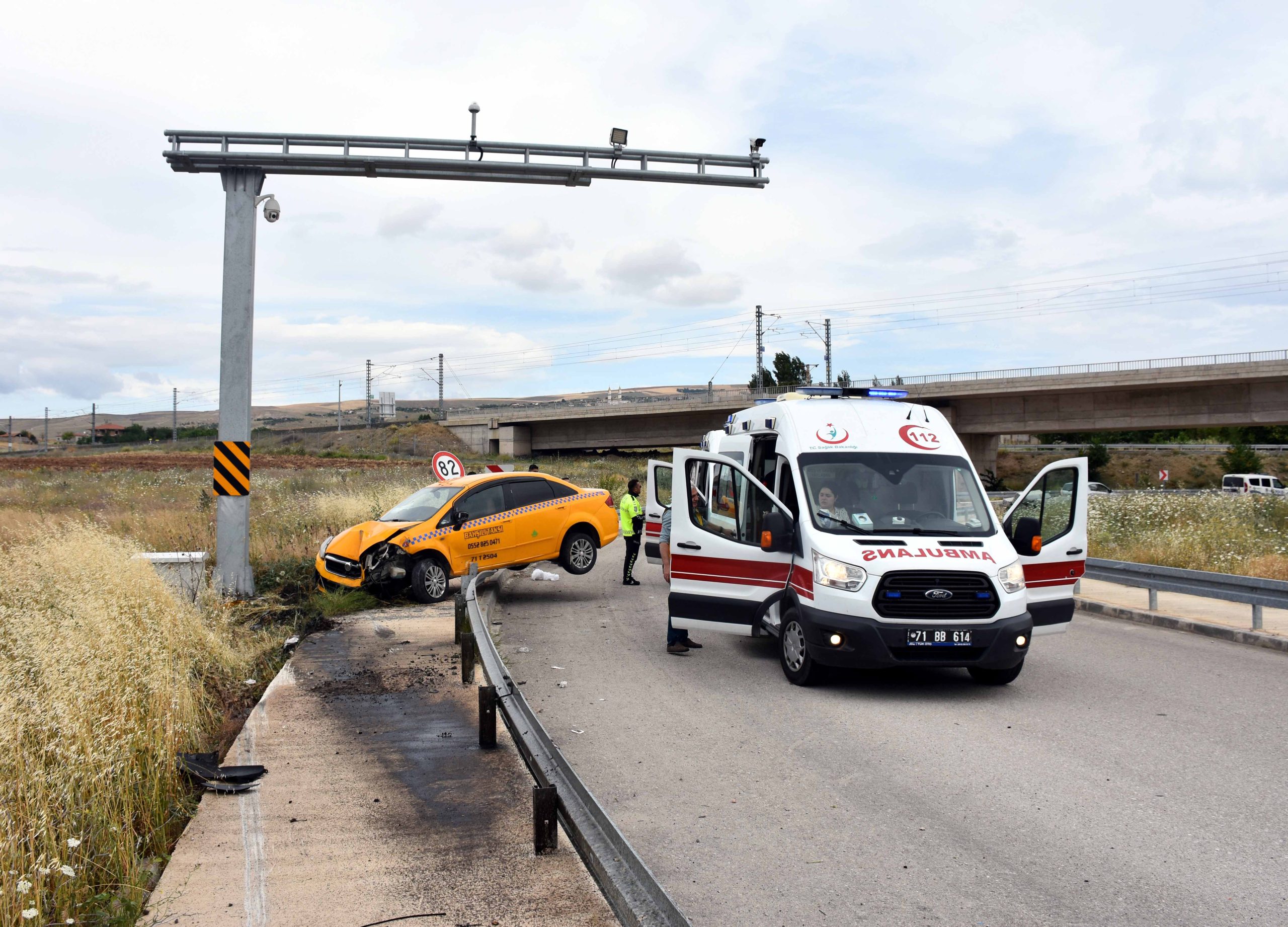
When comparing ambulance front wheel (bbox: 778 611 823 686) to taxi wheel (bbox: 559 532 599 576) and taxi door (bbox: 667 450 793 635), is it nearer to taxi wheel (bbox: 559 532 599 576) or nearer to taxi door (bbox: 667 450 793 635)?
taxi door (bbox: 667 450 793 635)

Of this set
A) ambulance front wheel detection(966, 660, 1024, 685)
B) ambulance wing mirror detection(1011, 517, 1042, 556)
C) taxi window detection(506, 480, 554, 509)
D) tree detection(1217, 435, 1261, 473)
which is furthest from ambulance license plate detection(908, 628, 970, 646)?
tree detection(1217, 435, 1261, 473)

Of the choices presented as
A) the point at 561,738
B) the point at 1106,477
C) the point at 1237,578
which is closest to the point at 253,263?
the point at 561,738

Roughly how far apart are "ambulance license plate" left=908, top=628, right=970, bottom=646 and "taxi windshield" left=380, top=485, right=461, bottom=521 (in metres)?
7.78

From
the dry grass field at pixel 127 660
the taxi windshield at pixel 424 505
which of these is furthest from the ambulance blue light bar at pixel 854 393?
the dry grass field at pixel 127 660

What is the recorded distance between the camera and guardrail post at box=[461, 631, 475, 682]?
844 centimetres

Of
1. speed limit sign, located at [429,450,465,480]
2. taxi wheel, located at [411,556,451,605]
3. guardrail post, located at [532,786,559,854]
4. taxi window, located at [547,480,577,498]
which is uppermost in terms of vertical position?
speed limit sign, located at [429,450,465,480]

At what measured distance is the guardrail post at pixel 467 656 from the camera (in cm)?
844

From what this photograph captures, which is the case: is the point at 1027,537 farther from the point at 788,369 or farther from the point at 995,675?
the point at 788,369

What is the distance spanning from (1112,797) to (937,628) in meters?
2.36

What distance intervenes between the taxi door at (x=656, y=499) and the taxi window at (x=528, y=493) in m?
1.69

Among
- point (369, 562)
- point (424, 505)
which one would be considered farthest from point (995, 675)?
point (424, 505)

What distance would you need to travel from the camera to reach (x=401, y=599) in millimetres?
13703

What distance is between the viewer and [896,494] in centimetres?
911

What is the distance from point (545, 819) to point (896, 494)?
5.38m
